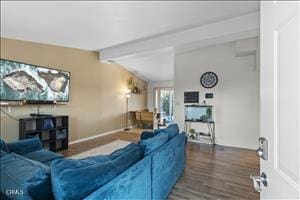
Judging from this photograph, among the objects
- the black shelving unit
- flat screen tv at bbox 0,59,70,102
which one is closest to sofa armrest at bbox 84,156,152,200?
the black shelving unit

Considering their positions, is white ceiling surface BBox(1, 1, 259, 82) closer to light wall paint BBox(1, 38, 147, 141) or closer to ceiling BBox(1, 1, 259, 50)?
ceiling BBox(1, 1, 259, 50)

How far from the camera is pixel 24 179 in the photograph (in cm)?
149

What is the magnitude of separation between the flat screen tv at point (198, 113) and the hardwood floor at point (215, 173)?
807mm

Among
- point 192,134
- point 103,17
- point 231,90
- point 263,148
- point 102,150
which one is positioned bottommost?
point 102,150

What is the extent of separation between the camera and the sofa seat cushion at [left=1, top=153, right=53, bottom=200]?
1174 mm

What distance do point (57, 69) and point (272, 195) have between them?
5114mm

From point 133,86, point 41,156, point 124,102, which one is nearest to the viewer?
point 41,156

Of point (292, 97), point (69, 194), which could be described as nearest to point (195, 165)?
point (69, 194)

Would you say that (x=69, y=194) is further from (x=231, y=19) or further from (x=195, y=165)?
(x=231, y=19)

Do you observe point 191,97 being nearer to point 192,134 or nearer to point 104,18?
point 192,134

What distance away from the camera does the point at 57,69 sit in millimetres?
4789

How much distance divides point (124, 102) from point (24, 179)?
623 centimetres

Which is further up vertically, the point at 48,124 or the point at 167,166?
the point at 48,124

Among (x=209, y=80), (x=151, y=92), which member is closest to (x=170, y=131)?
(x=209, y=80)
